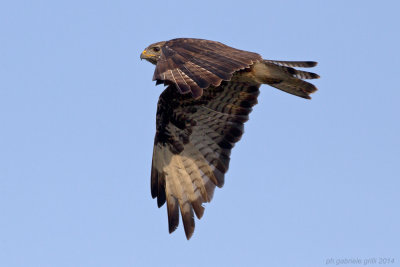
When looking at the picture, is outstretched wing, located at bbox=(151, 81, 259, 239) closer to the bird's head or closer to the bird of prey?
the bird of prey

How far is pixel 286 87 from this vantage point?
420 inches

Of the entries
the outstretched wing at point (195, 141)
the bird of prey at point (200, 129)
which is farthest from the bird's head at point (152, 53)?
the outstretched wing at point (195, 141)

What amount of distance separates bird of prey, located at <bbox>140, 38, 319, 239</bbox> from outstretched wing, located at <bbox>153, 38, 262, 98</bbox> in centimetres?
78

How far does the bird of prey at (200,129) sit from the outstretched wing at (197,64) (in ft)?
2.55

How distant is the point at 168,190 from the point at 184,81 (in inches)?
113

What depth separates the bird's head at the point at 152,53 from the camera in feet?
36.8

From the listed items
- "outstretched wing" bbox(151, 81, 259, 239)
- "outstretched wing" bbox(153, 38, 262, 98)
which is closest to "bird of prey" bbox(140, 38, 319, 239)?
"outstretched wing" bbox(151, 81, 259, 239)

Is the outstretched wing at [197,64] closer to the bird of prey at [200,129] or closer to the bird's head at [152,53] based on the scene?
the bird of prey at [200,129]

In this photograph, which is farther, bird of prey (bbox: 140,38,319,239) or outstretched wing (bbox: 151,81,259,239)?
outstretched wing (bbox: 151,81,259,239)

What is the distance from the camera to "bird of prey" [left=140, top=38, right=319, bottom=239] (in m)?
10.6

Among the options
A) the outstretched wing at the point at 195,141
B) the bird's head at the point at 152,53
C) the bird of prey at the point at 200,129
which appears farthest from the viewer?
the bird's head at the point at 152,53

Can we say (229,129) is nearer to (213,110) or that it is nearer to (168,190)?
(213,110)

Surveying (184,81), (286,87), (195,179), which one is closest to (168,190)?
(195,179)

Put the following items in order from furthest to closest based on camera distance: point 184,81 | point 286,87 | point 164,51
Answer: point 286,87 → point 164,51 → point 184,81
